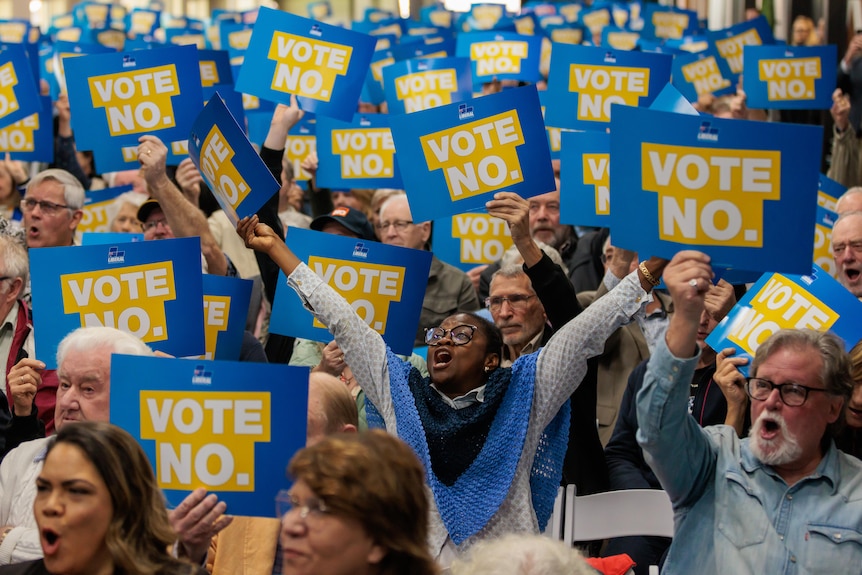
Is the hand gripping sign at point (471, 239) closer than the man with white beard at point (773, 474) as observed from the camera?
No

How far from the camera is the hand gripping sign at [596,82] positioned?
753 cm

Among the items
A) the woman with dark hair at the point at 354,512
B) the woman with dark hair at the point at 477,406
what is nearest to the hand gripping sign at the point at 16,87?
the woman with dark hair at the point at 477,406

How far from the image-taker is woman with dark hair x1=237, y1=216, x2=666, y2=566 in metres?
4.14

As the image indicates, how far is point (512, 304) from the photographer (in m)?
5.40

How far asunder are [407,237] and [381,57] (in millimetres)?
5106

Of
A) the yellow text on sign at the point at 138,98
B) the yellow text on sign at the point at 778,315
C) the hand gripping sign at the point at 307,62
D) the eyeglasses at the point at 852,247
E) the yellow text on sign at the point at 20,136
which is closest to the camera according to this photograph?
the yellow text on sign at the point at 778,315

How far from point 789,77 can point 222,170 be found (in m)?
5.44

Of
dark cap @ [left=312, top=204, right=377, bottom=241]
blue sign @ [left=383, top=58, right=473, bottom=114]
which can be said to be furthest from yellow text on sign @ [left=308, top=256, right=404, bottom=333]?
blue sign @ [left=383, top=58, right=473, bottom=114]

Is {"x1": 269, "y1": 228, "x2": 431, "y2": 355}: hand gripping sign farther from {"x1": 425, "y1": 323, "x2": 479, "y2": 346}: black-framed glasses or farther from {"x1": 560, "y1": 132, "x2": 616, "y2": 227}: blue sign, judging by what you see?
{"x1": 560, "y1": 132, "x2": 616, "y2": 227}: blue sign

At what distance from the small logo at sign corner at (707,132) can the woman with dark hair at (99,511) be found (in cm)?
165

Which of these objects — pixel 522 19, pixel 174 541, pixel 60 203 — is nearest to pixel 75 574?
pixel 174 541

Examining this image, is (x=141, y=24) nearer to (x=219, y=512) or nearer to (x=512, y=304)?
(x=512, y=304)

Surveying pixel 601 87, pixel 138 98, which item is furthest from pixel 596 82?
pixel 138 98

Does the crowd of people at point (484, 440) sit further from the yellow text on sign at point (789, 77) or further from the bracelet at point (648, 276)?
the yellow text on sign at point (789, 77)
